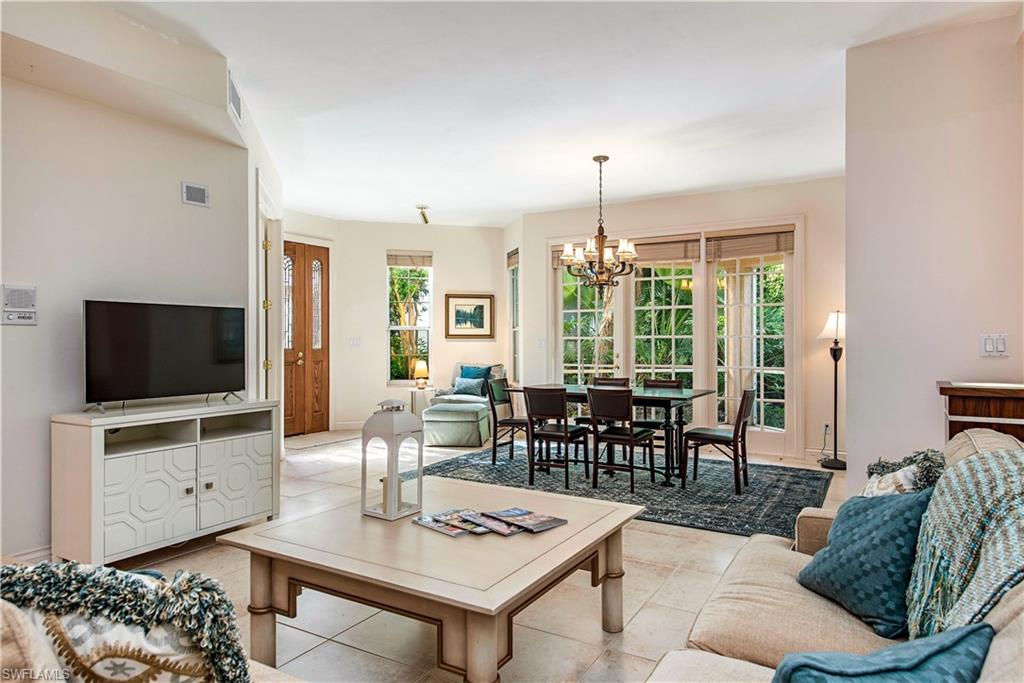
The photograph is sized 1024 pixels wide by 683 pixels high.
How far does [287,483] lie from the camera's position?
4.95 metres

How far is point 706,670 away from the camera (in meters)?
1.39

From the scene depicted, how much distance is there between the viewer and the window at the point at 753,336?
6.11 meters

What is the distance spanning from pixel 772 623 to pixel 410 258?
7148 millimetres

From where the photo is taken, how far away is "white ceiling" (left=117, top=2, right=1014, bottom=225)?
2.93 meters

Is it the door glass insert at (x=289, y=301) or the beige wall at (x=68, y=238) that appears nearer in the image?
the beige wall at (x=68, y=238)

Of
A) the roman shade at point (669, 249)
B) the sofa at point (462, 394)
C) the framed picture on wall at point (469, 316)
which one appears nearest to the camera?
the roman shade at point (669, 249)

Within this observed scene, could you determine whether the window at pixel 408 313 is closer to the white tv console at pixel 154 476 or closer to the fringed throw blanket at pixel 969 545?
the white tv console at pixel 154 476

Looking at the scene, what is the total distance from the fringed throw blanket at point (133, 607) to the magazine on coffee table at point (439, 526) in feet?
4.23

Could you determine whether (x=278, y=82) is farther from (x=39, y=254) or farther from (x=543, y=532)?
(x=543, y=532)

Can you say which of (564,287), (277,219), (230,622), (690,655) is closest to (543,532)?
(690,655)

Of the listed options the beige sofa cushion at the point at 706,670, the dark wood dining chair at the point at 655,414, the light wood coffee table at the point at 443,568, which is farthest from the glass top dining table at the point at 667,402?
the beige sofa cushion at the point at 706,670

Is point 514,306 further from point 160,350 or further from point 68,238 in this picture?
point 68,238

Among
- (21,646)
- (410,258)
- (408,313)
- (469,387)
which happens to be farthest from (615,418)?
(410,258)

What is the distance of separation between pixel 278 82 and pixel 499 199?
131 inches
